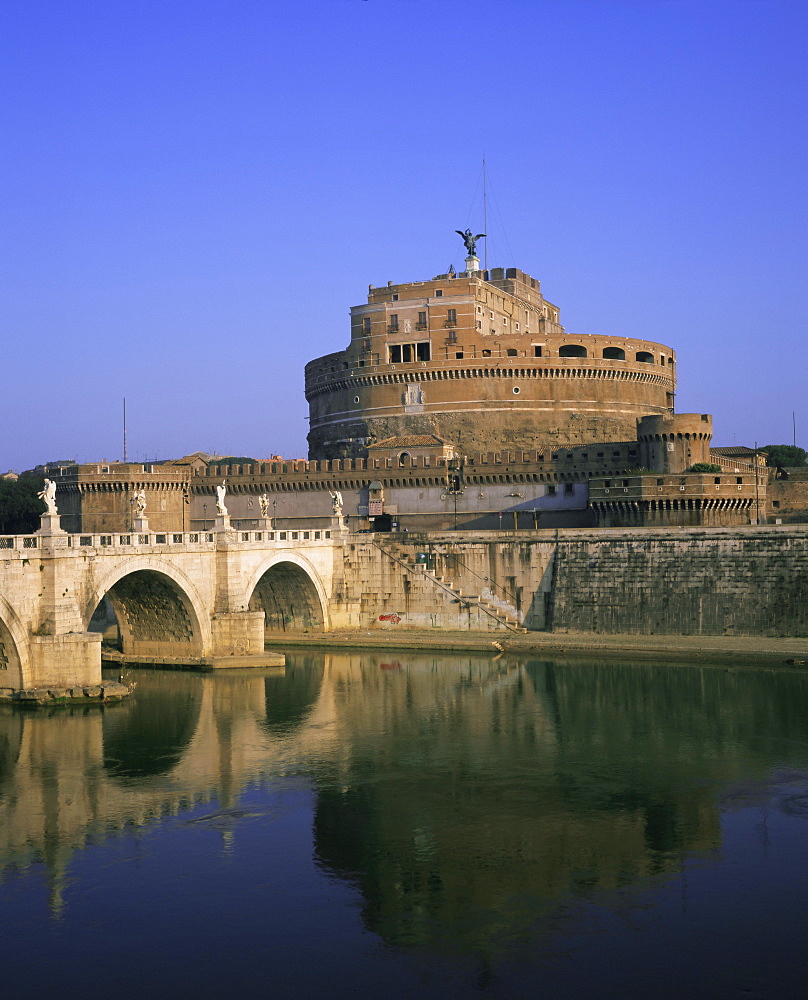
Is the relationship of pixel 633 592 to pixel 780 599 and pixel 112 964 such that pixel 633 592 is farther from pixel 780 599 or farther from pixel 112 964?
A: pixel 112 964

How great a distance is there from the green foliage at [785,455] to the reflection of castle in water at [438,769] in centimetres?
4874

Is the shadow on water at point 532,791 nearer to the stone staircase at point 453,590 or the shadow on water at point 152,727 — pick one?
the shadow on water at point 152,727

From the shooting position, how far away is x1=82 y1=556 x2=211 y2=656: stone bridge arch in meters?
45.0

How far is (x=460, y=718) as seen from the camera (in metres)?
36.9

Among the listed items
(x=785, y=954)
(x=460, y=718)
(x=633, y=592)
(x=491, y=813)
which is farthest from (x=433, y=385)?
(x=785, y=954)

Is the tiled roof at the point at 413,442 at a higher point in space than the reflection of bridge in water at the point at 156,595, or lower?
higher

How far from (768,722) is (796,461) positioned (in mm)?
59451

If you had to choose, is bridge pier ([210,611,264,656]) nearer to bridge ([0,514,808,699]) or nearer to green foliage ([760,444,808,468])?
bridge ([0,514,808,699])

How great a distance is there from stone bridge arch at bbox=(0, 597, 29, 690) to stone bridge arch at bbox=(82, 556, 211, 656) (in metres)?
7.37

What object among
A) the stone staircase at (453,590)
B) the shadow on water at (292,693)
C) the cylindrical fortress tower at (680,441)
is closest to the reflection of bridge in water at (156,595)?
the shadow on water at (292,693)

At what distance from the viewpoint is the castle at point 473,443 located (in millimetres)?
60969

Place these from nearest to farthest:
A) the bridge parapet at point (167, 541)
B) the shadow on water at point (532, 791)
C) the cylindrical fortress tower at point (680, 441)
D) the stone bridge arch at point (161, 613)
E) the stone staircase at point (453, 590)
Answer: the shadow on water at point (532, 791) < the bridge parapet at point (167, 541) < the stone bridge arch at point (161, 613) < the stone staircase at point (453, 590) < the cylindrical fortress tower at point (680, 441)

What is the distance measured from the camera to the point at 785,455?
295 feet

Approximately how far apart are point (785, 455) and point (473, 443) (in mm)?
29240
